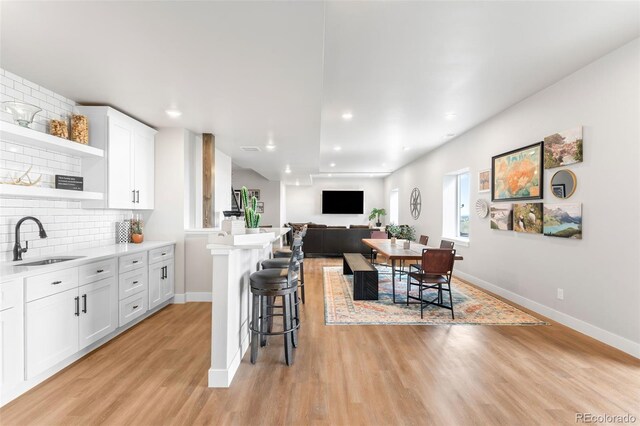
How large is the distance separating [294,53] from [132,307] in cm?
309

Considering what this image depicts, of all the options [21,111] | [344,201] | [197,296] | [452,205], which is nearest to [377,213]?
[344,201]

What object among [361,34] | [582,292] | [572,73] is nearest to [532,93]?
[572,73]

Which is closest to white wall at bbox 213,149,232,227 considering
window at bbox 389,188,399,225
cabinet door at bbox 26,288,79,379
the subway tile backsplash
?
the subway tile backsplash

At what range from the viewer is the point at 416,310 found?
412cm

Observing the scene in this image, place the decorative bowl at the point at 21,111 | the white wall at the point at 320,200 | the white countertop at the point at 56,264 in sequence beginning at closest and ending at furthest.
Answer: the white countertop at the point at 56,264, the decorative bowl at the point at 21,111, the white wall at the point at 320,200

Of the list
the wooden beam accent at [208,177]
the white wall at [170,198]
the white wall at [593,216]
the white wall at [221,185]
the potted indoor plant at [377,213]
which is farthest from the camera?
the potted indoor plant at [377,213]

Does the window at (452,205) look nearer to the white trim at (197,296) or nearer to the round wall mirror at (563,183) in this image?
the round wall mirror at (563,183)

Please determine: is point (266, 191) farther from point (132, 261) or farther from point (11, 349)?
point (11, 349)

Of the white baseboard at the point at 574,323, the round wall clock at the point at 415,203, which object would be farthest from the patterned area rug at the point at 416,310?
the round wall clock at the point at 415,203

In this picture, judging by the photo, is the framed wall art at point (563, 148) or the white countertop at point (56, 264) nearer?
the white countertop at point (56, 264)

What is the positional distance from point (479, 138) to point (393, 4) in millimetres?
3801

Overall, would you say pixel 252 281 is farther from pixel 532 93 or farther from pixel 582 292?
pixel 532 93

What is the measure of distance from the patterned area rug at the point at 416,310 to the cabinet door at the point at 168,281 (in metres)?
2.14

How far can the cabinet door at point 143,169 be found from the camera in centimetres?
393
